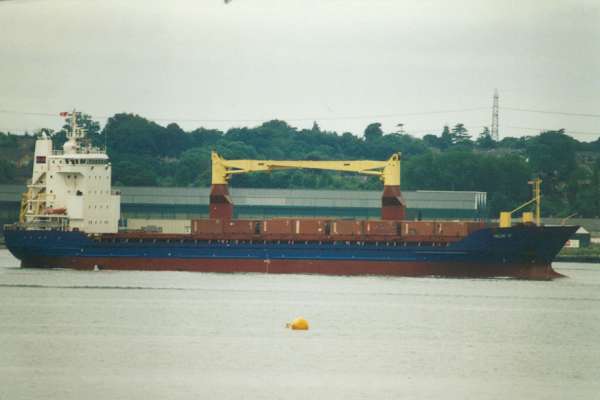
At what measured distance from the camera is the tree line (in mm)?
81312

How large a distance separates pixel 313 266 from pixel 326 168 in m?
5.83

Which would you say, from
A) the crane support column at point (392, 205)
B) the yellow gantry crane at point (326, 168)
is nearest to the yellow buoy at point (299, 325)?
the yellow gantry crane at point (326, 168)

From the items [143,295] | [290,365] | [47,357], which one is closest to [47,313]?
[143,295]

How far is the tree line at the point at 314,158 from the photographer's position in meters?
81.3

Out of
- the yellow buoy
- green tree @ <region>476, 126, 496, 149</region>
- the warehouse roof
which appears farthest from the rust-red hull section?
green tree @ <region>476, 126, 496, 149</region>

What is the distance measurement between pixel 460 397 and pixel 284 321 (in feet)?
34.3

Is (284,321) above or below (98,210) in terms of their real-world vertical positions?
below

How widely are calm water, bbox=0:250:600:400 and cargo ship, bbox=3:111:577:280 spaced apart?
1.35 m

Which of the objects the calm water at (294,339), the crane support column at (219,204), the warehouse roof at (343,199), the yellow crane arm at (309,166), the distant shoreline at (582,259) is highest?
the yellow crane arm at (309,166)

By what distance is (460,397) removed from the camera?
25.6m

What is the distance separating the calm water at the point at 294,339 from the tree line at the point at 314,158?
29.9m

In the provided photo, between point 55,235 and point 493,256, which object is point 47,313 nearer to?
point 55,235

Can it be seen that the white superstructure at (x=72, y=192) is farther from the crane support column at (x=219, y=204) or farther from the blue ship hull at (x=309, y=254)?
the crane support column at (x=219, y=204)

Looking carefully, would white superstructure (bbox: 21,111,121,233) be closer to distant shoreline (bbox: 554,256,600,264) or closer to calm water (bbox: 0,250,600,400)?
calm water (bbox: 0,250,600,400)
